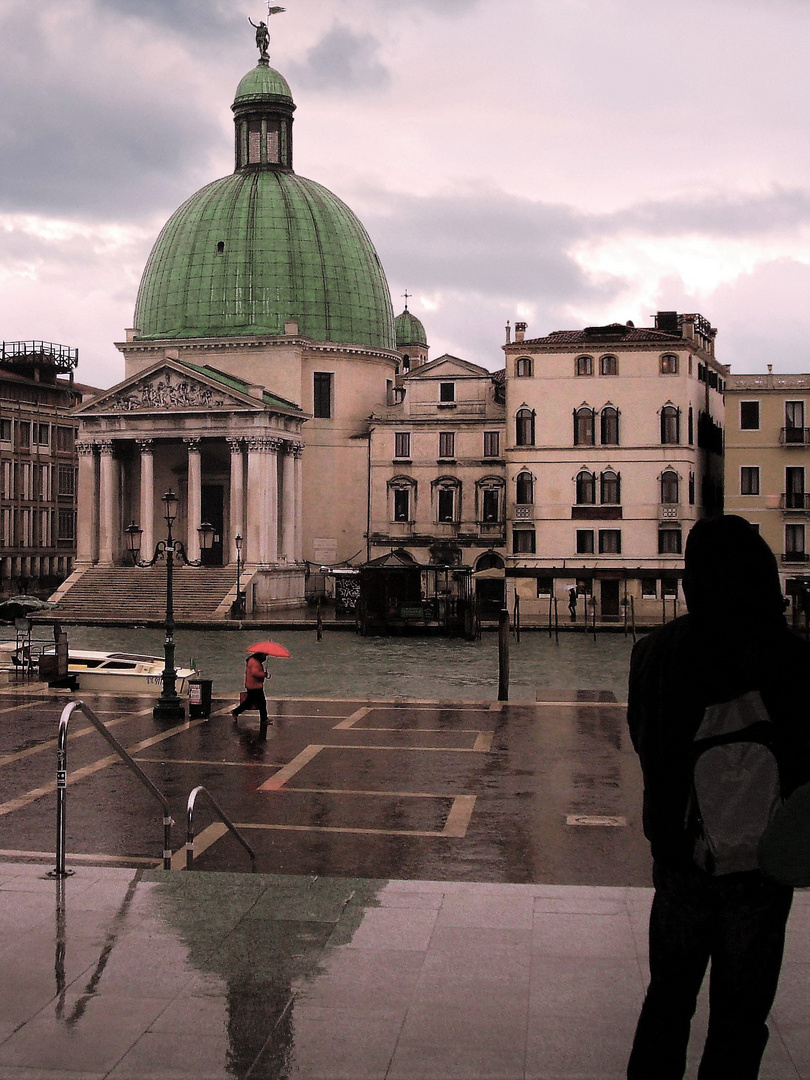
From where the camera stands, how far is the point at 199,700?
27.9 m

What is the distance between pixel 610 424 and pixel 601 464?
210cm

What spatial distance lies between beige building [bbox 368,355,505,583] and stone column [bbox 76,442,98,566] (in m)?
15.9

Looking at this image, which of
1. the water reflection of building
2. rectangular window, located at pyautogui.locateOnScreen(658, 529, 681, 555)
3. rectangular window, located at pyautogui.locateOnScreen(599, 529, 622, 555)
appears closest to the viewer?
rectangular window, located at pyautogui.locateOnScreen(658, 529, 681, 555)

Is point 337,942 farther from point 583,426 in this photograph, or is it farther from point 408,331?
point 408,331

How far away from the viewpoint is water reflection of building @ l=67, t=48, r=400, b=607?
70.6m

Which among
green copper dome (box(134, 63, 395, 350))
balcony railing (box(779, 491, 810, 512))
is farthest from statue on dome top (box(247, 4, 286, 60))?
balcony railing (box(779, 491, 810, 512))

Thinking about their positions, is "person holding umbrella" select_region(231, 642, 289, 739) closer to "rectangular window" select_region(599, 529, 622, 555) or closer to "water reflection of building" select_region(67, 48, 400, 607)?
"rectangular window" select_region(599, 529, 622, 555)

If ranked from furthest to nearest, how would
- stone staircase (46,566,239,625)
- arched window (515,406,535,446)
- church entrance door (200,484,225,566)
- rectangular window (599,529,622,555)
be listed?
church entrance door (200,484,225,566)
arched window (515,406,535,446)
rectangular window (599,529,622,555)
stone staircase (46,566,239,625)

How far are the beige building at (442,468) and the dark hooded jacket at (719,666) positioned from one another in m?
64.8

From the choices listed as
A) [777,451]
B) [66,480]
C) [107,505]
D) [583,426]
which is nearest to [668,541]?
[777,451]

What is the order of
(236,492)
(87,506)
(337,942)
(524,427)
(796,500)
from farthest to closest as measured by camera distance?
(87,506)
(236,492)
(524,427)
(796,500)
(337,942)

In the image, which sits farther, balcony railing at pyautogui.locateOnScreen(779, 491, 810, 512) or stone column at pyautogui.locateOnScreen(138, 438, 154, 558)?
stone column at pyautogui.locateOnScreen(138, 438, 154, 558)

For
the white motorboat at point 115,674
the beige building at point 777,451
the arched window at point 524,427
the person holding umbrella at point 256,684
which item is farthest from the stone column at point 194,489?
the person holding umbrella at point 256,684

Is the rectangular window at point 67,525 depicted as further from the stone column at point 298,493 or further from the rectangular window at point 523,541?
the rectangular window at point 523,541
